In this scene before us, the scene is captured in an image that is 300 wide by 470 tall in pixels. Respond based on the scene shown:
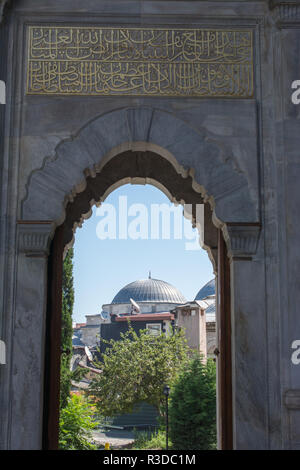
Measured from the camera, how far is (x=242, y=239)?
15.4 ft

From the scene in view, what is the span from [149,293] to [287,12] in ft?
176

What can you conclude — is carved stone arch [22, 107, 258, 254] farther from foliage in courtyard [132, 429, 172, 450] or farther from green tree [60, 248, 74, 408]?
foliage in courtyard [132, 429, 172, 450]

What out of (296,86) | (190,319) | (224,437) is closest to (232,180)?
(296,86)

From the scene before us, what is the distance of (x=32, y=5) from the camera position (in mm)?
5016

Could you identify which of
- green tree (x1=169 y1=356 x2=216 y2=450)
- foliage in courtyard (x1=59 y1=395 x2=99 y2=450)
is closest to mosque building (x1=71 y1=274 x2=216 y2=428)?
green tree (x1=169 y1=356 x2=216 y2=450)

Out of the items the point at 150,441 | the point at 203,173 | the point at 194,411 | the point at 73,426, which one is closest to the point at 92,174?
the point at 203,173

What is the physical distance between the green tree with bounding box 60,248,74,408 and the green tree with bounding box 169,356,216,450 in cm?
510

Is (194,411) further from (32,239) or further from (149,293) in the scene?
(149,293)

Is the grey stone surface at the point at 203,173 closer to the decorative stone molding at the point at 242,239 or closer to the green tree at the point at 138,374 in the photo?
the decorative stone molding at the point at 242,239

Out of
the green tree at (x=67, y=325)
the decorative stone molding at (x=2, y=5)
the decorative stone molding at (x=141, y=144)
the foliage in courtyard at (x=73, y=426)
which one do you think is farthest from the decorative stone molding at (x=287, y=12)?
the green tree at (x=67, y=325)

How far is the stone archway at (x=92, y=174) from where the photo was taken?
4.49 meters

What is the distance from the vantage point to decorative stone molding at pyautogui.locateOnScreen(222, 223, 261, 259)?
4.69 metres

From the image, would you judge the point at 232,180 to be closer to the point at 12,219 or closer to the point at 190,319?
the point at 12,219

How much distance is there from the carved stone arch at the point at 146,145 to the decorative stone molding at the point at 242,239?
0.9 inches
